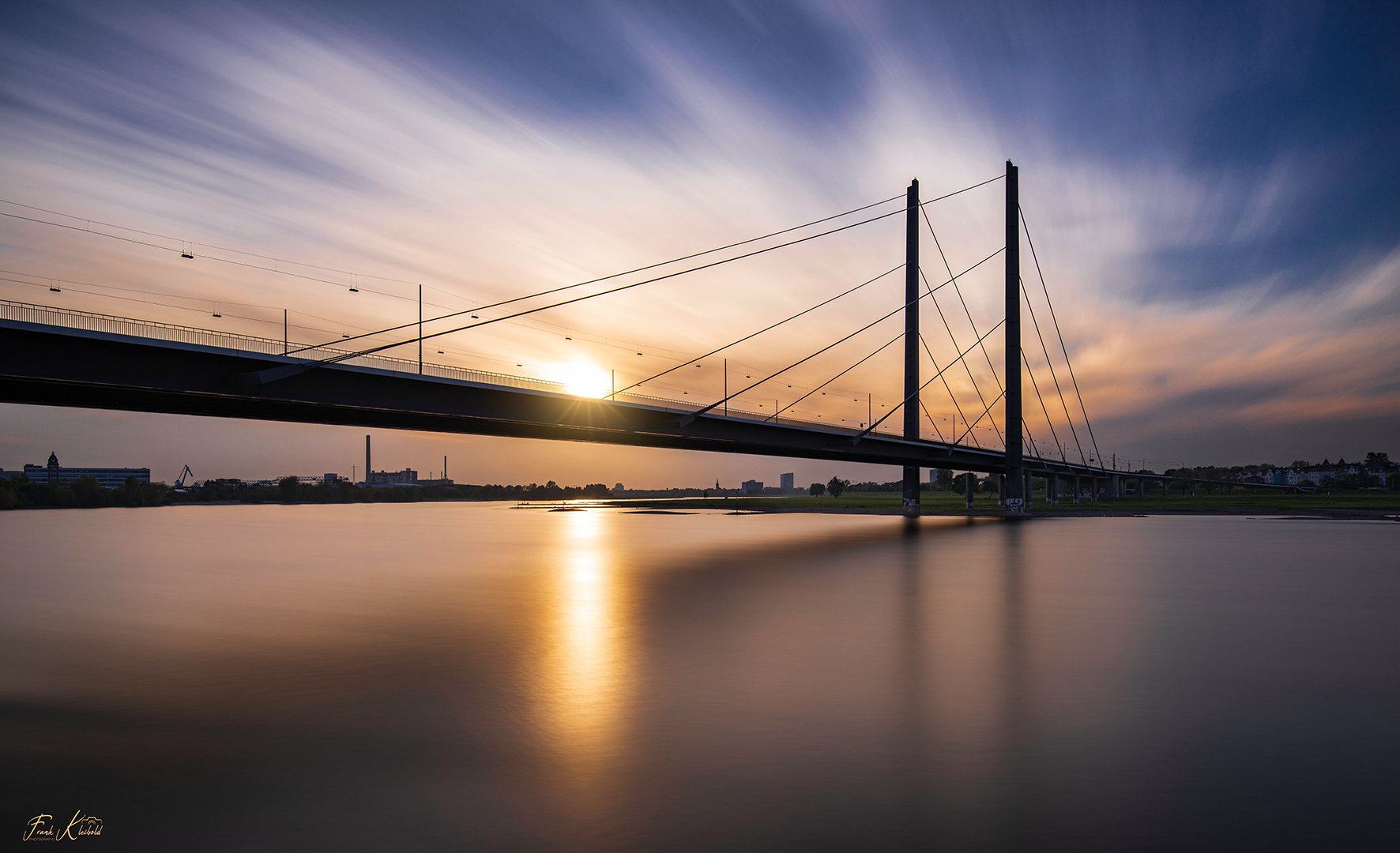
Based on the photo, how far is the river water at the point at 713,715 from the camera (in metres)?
7.98

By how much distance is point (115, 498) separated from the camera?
17925 centimetres

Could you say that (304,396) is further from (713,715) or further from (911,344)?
(911,344)

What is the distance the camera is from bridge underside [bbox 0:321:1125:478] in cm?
2702

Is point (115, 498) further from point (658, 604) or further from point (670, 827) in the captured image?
point (670, 827)

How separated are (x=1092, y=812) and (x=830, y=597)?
17.6m

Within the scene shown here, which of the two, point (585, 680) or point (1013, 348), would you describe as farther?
point (1013, 348)

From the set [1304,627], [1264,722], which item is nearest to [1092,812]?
[1264,722]

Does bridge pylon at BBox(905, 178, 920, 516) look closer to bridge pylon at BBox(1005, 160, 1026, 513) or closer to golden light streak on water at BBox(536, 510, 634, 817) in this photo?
bridge pylon at BBox(1005, 160, 1026, 513)

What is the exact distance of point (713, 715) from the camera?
12.0m

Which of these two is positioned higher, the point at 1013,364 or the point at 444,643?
the point at 1013,364
